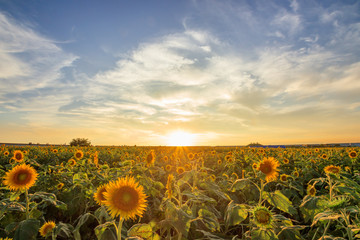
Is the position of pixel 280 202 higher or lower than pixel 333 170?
lower

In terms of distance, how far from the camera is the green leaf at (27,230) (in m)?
2.07

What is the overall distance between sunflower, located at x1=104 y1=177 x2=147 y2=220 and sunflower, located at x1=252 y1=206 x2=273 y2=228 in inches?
40.4

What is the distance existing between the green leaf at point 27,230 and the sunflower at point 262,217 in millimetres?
2031

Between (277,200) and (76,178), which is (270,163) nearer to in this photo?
(277,200)

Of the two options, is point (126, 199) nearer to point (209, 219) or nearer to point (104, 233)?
point (104, 233)

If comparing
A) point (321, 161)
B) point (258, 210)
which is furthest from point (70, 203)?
point (321, 161)

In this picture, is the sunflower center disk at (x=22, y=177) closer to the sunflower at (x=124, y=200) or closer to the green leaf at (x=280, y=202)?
the sunflower at (x=124, y=200)

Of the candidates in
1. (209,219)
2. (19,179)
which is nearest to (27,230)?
(19,179)

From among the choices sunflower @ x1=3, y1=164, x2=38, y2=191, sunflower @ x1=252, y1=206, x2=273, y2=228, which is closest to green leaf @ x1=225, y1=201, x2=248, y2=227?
sunflower @ x1=252, y1=206, x2=273, y2=228

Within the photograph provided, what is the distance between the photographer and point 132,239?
1.57 m

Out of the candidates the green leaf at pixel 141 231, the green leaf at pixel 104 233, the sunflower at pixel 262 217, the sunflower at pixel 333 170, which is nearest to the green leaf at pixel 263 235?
the sunflower at pixel 262 217

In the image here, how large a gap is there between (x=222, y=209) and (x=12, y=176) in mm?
3125

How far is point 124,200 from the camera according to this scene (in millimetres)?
1613

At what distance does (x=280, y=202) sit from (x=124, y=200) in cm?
159
